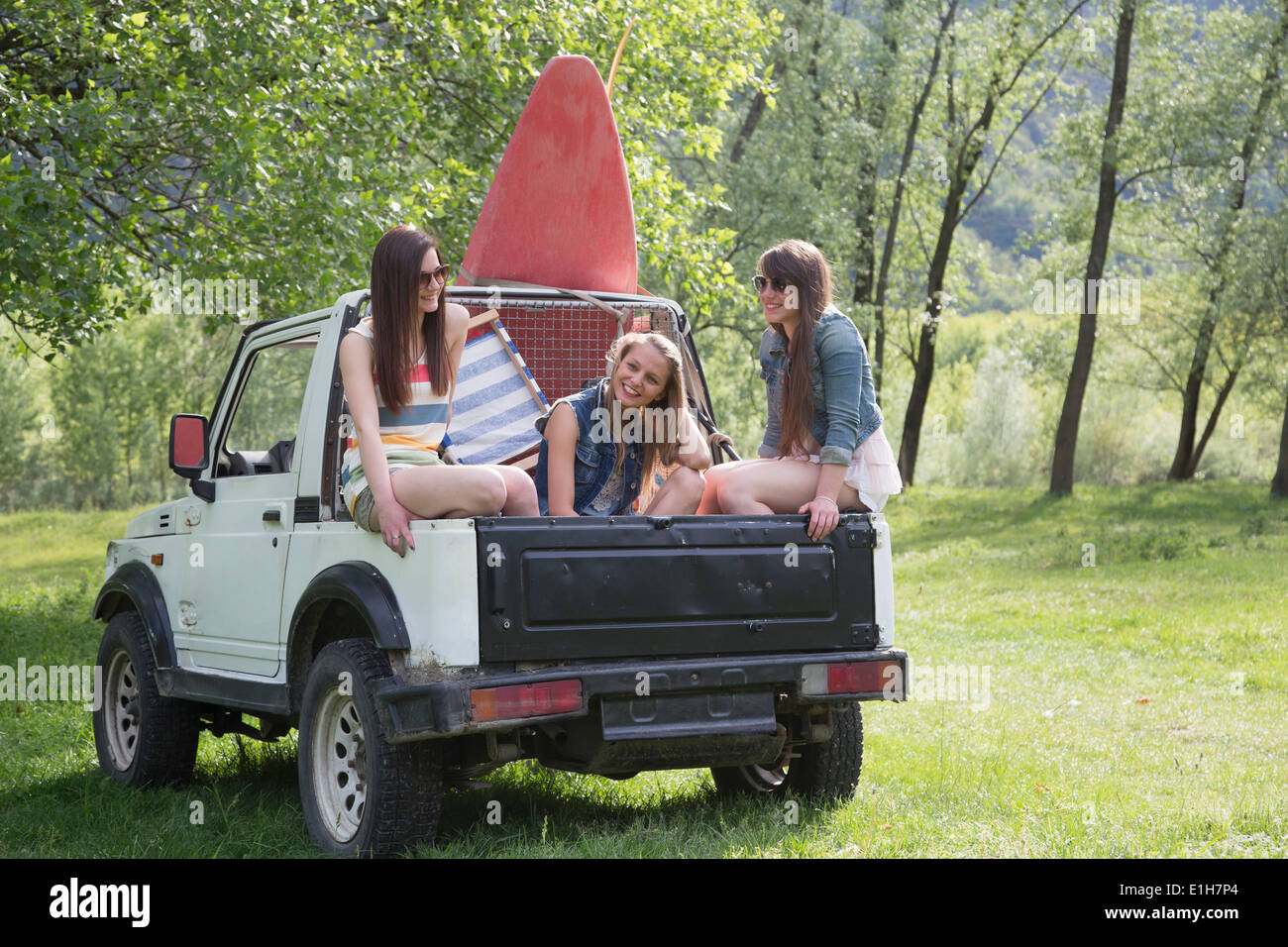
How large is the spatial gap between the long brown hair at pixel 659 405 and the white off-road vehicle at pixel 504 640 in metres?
0.65

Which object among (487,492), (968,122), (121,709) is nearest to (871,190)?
(968,122)

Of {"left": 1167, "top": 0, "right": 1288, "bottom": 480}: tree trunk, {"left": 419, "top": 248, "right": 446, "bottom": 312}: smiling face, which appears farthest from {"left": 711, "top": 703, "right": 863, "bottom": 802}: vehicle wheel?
{"left": 1167, "top": 0, "right": 1288, "bottom": 480}: tree trunk

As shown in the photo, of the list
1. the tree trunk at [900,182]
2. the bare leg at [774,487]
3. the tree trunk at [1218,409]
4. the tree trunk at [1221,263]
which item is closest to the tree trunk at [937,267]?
the tree trunk at [900,182]

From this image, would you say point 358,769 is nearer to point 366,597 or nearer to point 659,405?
point 366,597

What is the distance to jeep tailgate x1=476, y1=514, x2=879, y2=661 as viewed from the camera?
175 inches

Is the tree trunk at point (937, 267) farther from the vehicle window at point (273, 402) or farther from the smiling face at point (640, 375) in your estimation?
the smiling face at point (640, 375)

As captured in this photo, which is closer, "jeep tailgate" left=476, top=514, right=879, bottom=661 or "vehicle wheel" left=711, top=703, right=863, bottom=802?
"jeep tailgate" left=476, top=514, right=879, bottom=661

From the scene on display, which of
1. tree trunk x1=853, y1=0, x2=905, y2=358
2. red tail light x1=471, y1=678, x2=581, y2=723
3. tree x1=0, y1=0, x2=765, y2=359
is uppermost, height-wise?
tree trunk x1=853, y1=0, x2=905, y2=358

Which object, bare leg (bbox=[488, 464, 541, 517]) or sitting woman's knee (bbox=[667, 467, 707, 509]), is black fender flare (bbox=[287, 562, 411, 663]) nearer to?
bare leg (bbox=[488, 464, 541, 517])

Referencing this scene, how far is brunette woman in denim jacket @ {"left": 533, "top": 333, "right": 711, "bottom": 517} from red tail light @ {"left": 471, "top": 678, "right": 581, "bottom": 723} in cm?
93

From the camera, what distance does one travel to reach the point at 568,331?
704cm

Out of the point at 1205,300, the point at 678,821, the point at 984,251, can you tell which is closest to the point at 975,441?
the point at 984,251

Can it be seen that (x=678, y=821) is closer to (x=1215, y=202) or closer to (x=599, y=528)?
(x=599, y=528)
